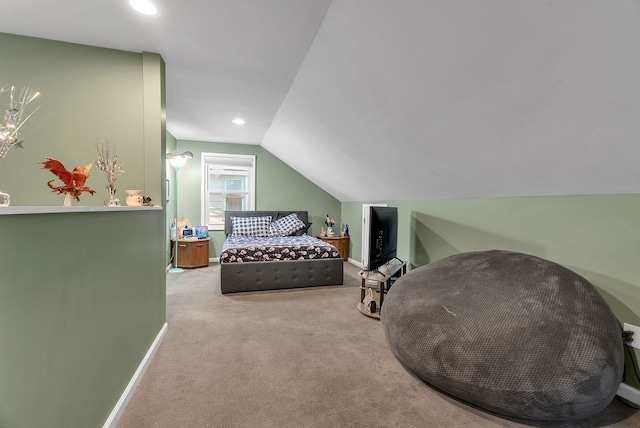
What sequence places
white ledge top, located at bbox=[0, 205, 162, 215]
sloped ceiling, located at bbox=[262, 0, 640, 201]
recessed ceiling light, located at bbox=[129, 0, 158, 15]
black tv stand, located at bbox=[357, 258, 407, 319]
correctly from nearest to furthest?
white ledge top, located at bbox=[0, 205, 162, 215]
sloped ceiling, located at bbox=[262, 0, 640, 201]
recessed ceiling light, located at bbox=[129, 0, 158, 15]
black tv stand, located at bbox=[357, 258, 407, 319]

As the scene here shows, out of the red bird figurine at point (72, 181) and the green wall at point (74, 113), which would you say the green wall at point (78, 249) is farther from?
the red bird figurine at point (72, 181)

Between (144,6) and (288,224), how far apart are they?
3.97 m

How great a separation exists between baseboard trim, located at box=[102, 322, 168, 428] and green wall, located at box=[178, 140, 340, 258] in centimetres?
336

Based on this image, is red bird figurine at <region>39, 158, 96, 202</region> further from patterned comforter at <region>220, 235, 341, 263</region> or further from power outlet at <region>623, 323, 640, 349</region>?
power outlet at <region>623, 323, 640, 349</region>

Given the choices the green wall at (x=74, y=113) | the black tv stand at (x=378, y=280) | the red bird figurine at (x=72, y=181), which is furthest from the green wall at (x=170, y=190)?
the black tv stand at (x=378, y=280)

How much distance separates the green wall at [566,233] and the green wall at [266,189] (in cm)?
305

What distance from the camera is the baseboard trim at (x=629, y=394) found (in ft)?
5.19

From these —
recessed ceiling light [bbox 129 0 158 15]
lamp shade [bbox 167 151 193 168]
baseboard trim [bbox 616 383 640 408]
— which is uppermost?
recessed ceiling light [bbox 129 0 158 15]

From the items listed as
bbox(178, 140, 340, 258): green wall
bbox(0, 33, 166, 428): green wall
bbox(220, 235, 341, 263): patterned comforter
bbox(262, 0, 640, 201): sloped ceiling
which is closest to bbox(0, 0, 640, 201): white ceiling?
bbox(262, 0, 640, 201): sloped ceiling

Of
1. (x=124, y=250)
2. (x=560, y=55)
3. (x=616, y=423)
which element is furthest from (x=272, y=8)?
(x=616, y=423)

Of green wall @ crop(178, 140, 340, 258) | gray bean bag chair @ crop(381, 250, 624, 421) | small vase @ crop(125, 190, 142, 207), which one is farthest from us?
green wall @ crop(178, 140, 340, 258)

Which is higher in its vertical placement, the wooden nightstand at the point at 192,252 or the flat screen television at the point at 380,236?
the flat screen television at the point at 380,236

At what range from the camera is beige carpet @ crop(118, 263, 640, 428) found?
4.84 ft

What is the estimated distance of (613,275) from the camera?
1701 mm
